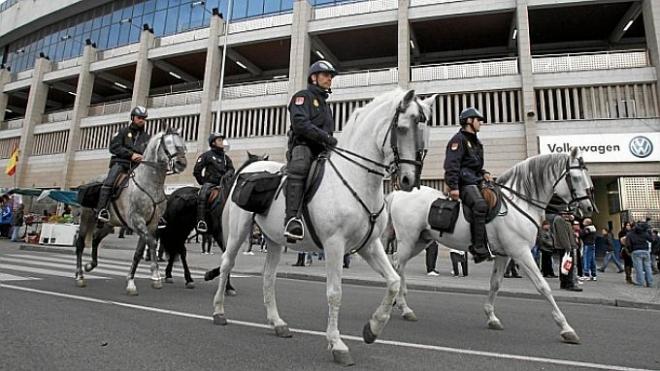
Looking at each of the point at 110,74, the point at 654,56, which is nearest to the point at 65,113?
the point at 110,74

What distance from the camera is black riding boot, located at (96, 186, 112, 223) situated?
6891 mm

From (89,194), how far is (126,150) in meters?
1.14

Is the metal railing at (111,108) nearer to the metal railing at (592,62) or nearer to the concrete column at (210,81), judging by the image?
the concrete column at (210,81)

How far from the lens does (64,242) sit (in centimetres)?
1927

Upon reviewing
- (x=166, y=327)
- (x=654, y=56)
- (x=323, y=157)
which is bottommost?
(x=166, y=327)

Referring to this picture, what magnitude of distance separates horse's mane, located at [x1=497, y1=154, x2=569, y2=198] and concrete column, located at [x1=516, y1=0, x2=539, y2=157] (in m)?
17.1

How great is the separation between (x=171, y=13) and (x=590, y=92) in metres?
34.7

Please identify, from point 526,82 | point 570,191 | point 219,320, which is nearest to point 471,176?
point 570,191

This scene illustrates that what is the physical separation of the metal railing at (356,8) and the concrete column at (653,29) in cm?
1456

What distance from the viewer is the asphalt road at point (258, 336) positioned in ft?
10.5

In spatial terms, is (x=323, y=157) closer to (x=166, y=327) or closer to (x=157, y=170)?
(x=166, y=327)

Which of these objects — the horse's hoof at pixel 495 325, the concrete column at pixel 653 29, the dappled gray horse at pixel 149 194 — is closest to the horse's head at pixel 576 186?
the horse's hoof at pixel 495 325

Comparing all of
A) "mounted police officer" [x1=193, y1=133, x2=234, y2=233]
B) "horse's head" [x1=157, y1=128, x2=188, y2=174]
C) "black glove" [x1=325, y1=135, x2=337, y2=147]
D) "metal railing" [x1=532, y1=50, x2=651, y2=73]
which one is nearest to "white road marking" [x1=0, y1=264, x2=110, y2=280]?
"mounted police officer" [x1=193, y1=133, x2=234, y2=233]

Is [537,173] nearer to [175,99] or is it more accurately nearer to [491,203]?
[491,203]
